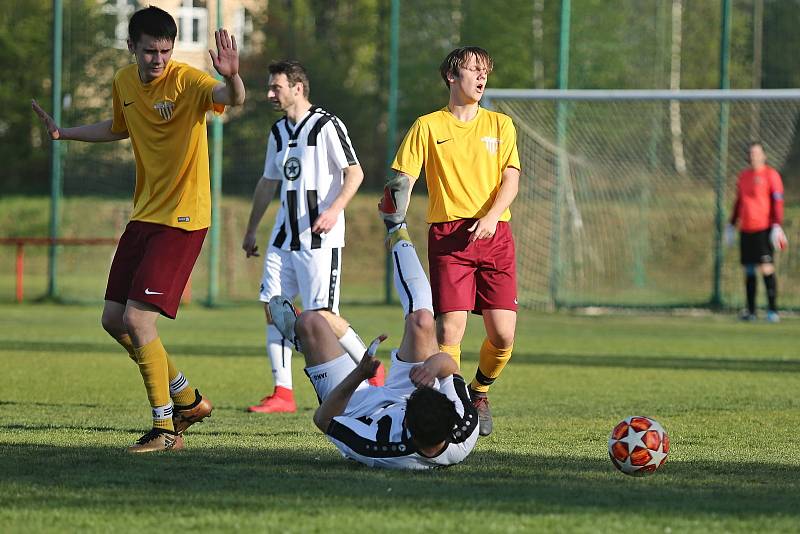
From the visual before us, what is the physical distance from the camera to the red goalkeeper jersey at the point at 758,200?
16625 mm

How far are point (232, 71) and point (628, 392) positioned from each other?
15.3 ft

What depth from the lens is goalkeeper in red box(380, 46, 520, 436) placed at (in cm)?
710

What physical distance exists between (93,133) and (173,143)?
70 centimetres

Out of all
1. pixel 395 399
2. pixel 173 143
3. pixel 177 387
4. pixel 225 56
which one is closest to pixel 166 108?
pixel 173 143

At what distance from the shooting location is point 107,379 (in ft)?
33.9

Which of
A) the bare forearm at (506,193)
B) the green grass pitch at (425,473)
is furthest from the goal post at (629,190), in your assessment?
the bare forearm at (506,193)

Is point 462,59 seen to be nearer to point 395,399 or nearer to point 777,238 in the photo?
point 395,399

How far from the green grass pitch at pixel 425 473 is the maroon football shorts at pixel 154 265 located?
756mm

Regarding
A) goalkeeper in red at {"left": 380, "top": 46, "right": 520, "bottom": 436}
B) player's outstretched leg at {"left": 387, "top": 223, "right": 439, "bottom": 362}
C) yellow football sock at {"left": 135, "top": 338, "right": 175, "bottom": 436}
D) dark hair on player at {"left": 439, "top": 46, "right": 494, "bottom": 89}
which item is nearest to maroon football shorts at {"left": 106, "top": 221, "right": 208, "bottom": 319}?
yellow football sock at {"left": 135, "top": 338, "right": 175, "bottom": 436}

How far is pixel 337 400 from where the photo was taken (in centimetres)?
556

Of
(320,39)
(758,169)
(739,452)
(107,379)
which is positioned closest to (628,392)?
(739,452)

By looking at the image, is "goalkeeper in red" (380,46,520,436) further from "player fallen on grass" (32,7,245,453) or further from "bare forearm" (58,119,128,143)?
"bare forearm" (58,119,128,143)

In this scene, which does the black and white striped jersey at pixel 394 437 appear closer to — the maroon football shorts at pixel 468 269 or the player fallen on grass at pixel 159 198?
the player fallen on grass at pixel 159 198

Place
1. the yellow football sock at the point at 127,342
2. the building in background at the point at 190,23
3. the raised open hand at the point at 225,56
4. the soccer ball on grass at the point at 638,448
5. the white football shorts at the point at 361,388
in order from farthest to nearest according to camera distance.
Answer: the building in background at the point at 190,23 → the yellow football sock at the point at 127,342 → the raised open hand at the point at 225,56 → the white football shorts at the point at 361,388 → the soccer ball on grass at the point at 638,448
